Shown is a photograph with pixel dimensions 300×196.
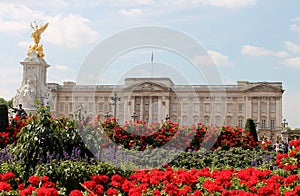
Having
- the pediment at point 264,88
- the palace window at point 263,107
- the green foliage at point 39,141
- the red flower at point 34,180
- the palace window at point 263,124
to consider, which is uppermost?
the pediment at point 264,88

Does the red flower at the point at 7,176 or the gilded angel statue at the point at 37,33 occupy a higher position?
the gilded angel statue at the point at 37,33

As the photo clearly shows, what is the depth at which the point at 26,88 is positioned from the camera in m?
24.4

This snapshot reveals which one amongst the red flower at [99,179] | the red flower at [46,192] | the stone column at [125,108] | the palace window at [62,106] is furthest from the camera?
the palace window at [62,106]

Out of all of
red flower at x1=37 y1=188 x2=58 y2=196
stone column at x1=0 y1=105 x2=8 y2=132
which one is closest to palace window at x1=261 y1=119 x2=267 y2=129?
stone column at x1=0 y1=105 x2=8 y2=132

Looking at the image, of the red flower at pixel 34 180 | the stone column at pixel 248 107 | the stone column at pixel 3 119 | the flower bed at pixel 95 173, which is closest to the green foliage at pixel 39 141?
the flower bed at pixel 95 173

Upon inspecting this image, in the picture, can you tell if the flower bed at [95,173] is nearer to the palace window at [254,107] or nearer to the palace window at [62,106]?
the palace window at [254,107]

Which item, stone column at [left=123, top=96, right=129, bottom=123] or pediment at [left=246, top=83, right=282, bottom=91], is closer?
stone column at [left=123, top=96, right=129, bottom=123]

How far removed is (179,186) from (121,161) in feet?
5.47

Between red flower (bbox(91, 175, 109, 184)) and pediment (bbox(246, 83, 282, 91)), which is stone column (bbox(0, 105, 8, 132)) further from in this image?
pediment (bbox(246, 83, 282, 91))

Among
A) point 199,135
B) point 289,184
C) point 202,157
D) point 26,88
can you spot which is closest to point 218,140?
point 199,135

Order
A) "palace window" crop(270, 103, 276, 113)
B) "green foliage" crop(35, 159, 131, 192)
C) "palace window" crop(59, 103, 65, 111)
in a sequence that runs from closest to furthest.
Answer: "green foliage" crop(35, 159, 131, 192), "palace window" crop(270, 103, 276, 113), "palace window" crop(59, 103, 65, 111)

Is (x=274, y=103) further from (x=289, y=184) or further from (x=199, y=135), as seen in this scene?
(x=289, y=184)

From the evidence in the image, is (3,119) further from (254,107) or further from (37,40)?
(254,107)

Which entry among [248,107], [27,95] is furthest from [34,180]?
[248,107]
